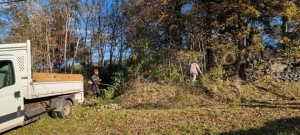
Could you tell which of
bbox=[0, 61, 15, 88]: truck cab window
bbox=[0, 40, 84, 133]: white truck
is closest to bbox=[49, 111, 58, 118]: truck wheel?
bbox=[0, 40, 84, 133]: white truck

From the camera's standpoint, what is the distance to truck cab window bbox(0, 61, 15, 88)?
243 inches

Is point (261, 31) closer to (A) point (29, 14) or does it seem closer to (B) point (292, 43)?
(B) point (292, 43)

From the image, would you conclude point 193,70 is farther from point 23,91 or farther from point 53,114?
point 23,91

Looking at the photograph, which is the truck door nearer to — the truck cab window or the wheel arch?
the truck cab window

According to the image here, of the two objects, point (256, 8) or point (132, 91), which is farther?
point (256, 8)

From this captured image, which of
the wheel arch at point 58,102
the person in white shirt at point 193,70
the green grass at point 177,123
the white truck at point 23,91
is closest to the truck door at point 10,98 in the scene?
the white truck at point 23,91

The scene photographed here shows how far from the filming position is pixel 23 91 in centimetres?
680

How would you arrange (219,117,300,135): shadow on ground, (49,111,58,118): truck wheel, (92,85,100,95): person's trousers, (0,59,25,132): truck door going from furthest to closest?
(92,85,100,95): person's trousers → (49,111,58,118): truck wheel → (219,117,300,135): shadow on ground → (0,59,25,132): truck door

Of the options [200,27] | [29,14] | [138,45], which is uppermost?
[29,14]

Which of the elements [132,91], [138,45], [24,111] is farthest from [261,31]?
[24,111]

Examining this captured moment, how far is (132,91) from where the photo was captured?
13.7 metres

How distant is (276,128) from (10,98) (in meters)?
6.56

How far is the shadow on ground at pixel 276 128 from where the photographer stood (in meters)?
6.30

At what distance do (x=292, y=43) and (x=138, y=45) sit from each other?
9.51m
